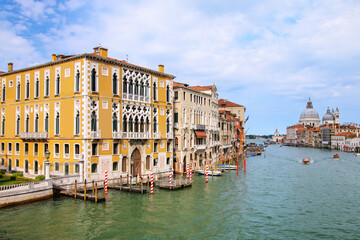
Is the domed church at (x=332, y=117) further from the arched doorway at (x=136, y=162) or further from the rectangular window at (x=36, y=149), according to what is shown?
the rectangular window at (x=36, y=149)

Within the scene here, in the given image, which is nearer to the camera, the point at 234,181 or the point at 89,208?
the point at 89,208

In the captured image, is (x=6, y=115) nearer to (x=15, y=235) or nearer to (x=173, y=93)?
(x=173, y=93)

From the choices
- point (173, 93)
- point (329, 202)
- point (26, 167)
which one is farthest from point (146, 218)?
point (173, 93)

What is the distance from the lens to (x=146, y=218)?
65.0 feet

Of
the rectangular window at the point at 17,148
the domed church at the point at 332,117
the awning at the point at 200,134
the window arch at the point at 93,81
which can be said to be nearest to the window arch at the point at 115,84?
the window arch at the point at 93,81

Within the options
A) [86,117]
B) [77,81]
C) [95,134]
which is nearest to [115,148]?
[95,134]

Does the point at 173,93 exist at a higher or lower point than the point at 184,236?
higher

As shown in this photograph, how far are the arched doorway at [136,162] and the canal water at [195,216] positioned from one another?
12.6 ft

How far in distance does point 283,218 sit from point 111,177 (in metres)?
14.8

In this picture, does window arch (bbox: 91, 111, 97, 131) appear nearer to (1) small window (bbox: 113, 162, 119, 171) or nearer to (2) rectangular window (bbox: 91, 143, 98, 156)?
(2) rectangular window (bbox: 91, 143, 98, 156)

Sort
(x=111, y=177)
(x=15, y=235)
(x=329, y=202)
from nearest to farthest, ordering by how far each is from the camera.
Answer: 1. (x=15, y=235)
2. (x=329, y=202)
3. (x=111, y=177)

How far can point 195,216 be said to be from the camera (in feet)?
67.2

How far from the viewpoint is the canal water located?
17.3 metres

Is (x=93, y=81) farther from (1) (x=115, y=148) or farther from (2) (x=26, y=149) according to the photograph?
(2) (x=26, y=149)
